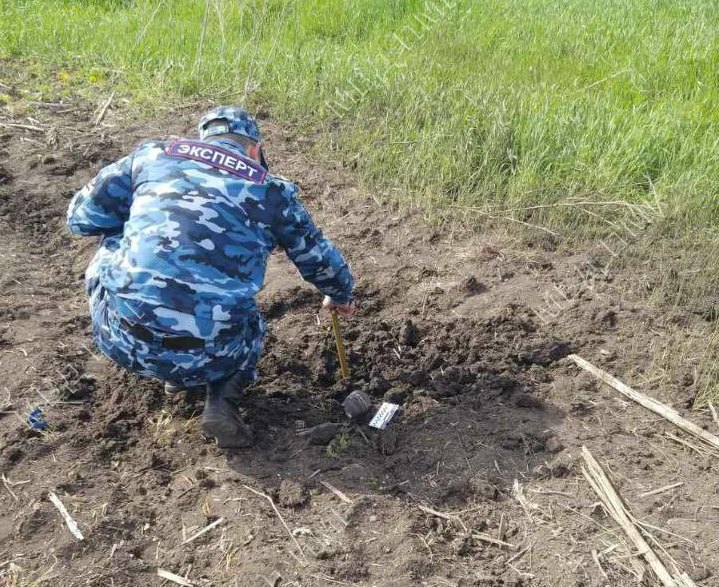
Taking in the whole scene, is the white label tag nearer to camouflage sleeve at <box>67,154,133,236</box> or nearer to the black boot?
the black boot

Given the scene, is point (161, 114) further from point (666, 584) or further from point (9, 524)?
point (666, 584)

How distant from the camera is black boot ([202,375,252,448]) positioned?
3.35 metres

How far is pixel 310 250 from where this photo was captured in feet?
11.4

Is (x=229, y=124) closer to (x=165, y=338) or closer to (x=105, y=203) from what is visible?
(x=105, y=203)

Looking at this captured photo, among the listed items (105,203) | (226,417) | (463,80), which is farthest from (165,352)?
(463,80)

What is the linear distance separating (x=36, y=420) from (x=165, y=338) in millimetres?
843

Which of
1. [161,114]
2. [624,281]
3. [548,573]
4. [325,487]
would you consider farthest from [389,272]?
[161,114]

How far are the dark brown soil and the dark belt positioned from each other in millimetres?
534

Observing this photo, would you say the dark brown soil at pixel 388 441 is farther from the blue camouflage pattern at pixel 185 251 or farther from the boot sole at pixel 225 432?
the blue camouflage pattern at pixel 185 251

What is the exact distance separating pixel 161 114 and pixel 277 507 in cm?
448

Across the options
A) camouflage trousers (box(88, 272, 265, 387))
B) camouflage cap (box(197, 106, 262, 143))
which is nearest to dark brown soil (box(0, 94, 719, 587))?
camouflage trousers (box(88, 272, 265, 387))

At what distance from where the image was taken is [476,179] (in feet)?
18.0

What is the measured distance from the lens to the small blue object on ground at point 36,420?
350 centimetres

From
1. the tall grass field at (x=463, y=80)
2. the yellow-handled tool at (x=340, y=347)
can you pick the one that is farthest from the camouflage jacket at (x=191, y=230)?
the tall grass field at (x=463, y=80)
